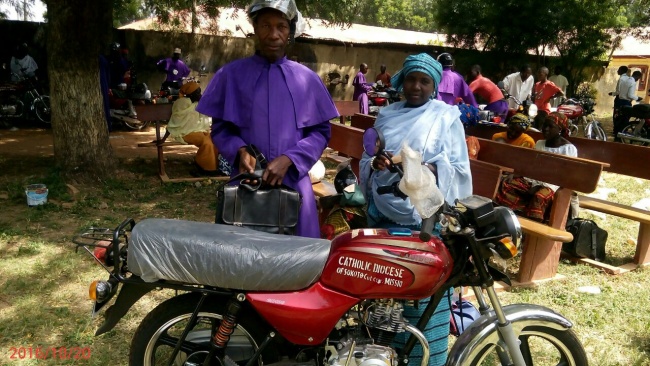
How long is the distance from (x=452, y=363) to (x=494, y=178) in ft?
6.58

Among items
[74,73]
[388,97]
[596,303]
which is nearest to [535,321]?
[596,303]

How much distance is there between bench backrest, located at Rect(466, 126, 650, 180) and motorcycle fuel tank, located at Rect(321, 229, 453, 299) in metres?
3.06

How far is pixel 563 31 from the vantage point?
660 inches

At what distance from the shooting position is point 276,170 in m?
2.23

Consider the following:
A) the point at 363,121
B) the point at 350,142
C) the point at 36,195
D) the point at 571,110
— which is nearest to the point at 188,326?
the point at 350,142

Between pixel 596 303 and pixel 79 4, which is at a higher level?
pixel 79 4

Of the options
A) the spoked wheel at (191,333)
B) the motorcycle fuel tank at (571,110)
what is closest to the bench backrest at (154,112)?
the spoked wheel at (191,333)

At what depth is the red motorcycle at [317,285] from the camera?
6.23 feet

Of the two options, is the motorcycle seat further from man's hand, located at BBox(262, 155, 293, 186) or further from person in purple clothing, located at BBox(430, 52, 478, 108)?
person in purple clothing, located at BBox(430, 52, 478, 108)

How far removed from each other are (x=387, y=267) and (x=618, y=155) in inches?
152

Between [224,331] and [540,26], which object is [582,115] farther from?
[224,331]

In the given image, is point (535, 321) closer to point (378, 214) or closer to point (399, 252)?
point (399, 252)

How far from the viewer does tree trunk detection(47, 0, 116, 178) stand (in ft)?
18.7

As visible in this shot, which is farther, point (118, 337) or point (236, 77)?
point (118, 337)
